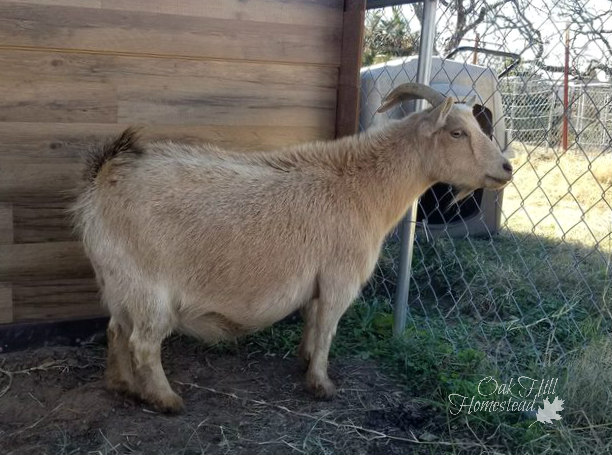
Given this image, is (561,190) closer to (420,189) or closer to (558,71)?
(558,71)

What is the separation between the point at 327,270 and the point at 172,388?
113 cm

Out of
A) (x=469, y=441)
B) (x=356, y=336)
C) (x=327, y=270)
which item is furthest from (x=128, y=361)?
(x=469, y=441)

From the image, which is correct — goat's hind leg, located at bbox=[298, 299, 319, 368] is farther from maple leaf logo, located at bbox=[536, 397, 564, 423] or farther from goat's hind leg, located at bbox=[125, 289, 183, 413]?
maple leaf logo, located at bbox=[536, 397, 564, 423]

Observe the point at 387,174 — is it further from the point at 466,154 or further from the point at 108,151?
the point at 108,151

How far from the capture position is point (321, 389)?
375 cm

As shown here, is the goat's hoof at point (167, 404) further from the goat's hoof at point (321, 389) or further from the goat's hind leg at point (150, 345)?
the goat's hoof at point (321, 389)

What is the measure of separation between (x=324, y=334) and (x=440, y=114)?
1.37m

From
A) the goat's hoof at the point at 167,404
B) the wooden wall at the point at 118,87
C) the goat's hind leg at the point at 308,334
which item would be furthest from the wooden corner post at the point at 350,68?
the goat's hoof at the point at 167,404

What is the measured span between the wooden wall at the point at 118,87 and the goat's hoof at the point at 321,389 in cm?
151

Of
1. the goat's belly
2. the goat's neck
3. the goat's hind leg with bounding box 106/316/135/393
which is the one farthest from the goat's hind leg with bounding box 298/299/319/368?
the goat's hind leg with bounding box 106/316/135/393

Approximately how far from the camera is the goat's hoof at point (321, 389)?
374cm

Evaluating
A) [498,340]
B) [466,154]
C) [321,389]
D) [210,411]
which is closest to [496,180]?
[466,154]

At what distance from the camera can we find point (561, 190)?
8289mm

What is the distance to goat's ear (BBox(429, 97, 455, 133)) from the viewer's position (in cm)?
358
